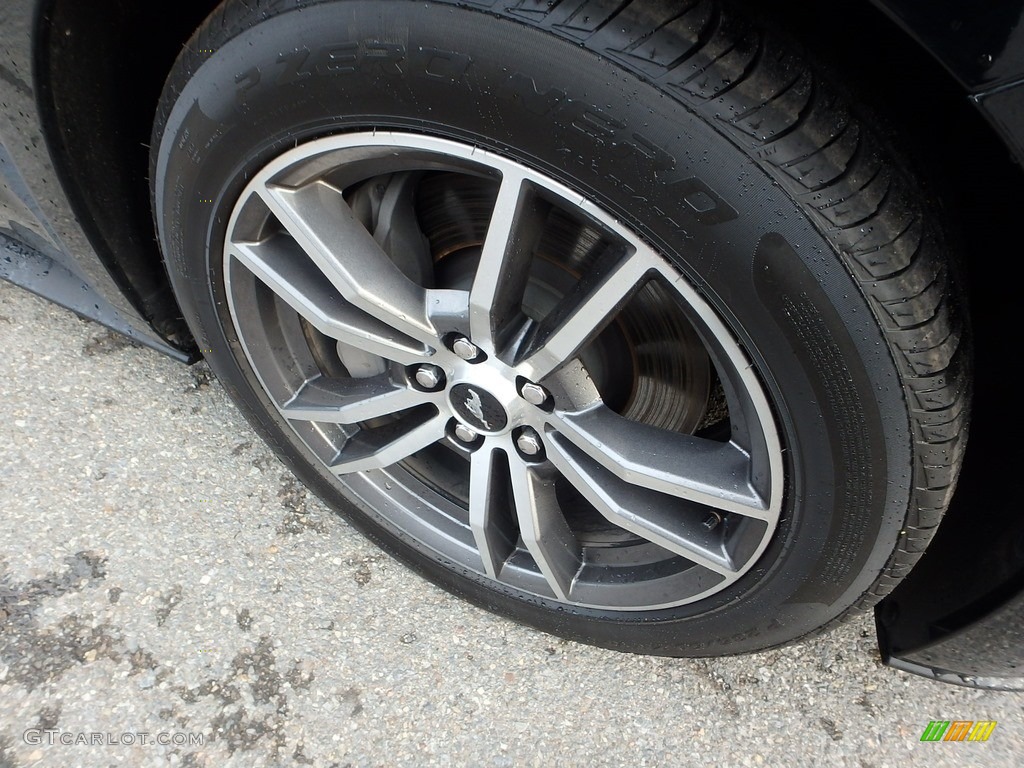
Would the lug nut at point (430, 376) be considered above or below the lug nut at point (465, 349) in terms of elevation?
below

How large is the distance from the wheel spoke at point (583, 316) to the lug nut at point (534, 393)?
0.09 feet

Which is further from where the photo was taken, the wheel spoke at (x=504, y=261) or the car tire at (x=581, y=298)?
the wheel spoke at (x=504, y=261)

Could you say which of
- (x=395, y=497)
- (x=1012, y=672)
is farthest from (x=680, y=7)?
(x=1012, y=672)

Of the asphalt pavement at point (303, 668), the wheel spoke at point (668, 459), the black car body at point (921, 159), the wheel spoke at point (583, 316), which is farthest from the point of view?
the asphalt pavement at point (303, 668)

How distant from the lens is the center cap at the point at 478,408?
1.35 m

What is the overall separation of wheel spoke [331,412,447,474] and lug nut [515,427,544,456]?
0.16 metres

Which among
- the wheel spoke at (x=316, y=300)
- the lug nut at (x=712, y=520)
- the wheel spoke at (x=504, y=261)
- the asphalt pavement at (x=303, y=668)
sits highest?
the wheel spoke at (x=504, y=261)

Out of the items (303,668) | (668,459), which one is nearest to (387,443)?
(303,668)

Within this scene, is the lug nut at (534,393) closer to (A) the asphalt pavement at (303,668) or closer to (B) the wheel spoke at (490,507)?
(B) the wheel spoke at (490,507)

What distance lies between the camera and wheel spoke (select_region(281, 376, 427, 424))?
4.89 feet

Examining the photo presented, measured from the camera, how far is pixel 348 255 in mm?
1285

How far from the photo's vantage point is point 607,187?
99 centimetres

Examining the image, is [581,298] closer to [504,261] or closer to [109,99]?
[504,261]

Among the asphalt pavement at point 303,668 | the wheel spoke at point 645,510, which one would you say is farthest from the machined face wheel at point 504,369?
the asphalt pavement at point 303,668
